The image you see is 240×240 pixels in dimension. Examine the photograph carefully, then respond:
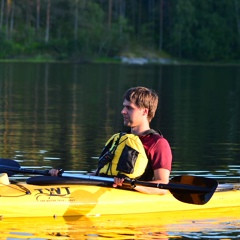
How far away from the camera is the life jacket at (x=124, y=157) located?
9836mm

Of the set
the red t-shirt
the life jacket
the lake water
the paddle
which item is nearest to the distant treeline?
the lake water

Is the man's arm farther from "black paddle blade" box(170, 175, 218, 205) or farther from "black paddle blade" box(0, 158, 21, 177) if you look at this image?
"black paddle blade" box(0, 158, 21, 177)

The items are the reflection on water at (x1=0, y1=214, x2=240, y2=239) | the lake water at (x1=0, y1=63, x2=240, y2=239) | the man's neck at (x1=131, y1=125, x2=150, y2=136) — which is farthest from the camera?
the lake water at (x1=0, y1=63, x2=240, y2=239)

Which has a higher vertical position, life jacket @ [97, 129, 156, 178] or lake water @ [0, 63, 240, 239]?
life jacket @ [97, 129, 156, 178]

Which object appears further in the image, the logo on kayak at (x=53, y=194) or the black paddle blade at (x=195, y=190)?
the black paddle blade at (x=195, y=190)

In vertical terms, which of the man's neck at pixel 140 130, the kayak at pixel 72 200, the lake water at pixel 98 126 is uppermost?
the man's neck at pixel 140 130

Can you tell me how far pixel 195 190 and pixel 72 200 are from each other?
1425 mm

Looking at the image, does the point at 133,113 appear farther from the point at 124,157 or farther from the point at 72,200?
the point at 72,200

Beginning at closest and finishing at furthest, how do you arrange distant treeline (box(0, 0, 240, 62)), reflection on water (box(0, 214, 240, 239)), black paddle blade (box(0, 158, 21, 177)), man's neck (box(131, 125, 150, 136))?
1. reflection on water (box(0, 214, 240, 239))
2. man's neck (box(131, 125, 150, 136))
3. black paddle blade (box(0, 158, 21, 177))
4. distant treeline (box(0, 0, 240, 62))

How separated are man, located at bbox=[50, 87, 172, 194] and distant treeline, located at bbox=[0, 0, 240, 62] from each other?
224ft

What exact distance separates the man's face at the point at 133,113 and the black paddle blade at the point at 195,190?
2.76ft

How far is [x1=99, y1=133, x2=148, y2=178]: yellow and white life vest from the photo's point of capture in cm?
984

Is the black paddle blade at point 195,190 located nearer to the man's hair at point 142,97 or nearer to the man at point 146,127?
the man at point 146,127

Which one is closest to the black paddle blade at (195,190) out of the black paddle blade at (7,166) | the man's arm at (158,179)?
the man's arm at (158,179)
